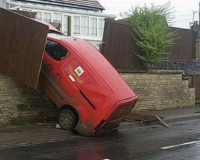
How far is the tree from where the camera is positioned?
19.4m

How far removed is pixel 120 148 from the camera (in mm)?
9922

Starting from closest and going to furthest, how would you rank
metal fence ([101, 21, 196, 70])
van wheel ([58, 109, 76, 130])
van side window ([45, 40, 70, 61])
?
van wheel ([58, 109, 76, 130]), van side window ([45, 40, 70, 61]), metal fence ([101, 21, 196, 70])

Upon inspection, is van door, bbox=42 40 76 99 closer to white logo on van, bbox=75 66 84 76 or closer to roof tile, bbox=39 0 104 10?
white logo on van, bbox=75 66 84 76

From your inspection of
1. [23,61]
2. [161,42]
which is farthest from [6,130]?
[161,42]

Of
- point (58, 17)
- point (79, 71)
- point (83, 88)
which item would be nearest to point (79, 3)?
point (58, 17)

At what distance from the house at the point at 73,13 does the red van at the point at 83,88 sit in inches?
594

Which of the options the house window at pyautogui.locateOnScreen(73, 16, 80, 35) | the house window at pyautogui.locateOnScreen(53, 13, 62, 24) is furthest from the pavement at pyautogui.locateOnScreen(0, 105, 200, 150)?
the house window at pyautogui.locateOnScreen(73, 16, 80, 35)

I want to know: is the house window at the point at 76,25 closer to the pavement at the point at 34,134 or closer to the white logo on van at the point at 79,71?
the pavement at the point at 34,134

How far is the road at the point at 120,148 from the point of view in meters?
8.73

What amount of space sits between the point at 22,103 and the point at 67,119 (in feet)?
7.72

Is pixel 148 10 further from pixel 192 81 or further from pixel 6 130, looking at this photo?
pixel 6 130

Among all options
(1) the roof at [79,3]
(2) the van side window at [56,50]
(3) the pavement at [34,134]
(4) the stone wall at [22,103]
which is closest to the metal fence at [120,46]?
(3) the pavement at [34,134]

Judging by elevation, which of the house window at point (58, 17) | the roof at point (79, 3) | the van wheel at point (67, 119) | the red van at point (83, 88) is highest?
A: the roof at point (79, 3)

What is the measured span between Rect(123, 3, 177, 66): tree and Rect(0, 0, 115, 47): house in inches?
278
